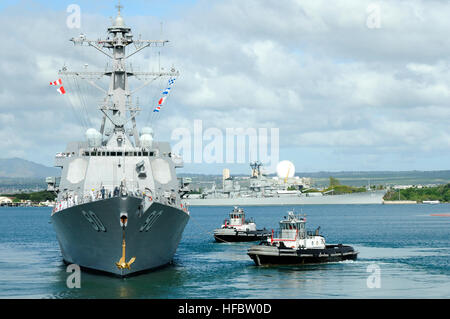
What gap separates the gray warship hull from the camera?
96.2ft

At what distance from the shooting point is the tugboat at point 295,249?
37.4 m

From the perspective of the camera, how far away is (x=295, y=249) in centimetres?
3769

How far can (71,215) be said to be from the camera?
3138 cm

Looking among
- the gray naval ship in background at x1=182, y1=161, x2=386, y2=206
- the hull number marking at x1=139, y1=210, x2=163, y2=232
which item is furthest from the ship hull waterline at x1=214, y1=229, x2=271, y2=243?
the gray naval ship in background at x1=182, y1=161, x2=386, y2=206

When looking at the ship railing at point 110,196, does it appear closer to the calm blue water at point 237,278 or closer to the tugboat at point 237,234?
the calm blue water at point 237,278

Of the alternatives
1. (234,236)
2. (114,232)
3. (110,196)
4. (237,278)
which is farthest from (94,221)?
(234,236)

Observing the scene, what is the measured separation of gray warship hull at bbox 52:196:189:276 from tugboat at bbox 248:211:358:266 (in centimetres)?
635

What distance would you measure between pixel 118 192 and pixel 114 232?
1.81 metres

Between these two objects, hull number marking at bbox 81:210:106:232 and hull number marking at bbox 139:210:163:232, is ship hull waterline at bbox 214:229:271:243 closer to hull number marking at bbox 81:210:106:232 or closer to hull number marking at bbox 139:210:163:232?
hull number marking at bbox 139:210:163:232

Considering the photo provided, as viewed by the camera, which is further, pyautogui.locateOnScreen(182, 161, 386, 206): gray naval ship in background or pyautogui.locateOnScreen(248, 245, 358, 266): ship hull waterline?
pyautogui.locateOnScreen(182, 161, 386, 206): gray naval ship in background
